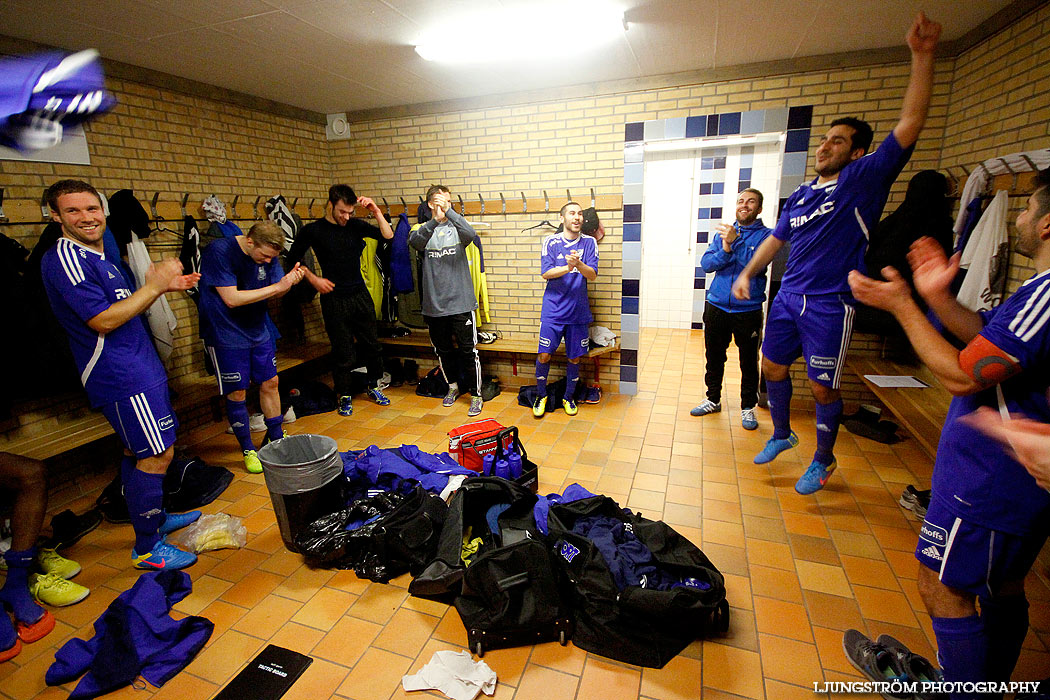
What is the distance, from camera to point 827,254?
239 centimetres

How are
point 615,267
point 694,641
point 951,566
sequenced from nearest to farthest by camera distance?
point 951,566, point 694,641, point 615,267

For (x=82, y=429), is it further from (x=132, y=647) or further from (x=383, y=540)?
(x=383, y=540)

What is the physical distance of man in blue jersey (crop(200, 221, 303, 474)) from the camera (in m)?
3.12

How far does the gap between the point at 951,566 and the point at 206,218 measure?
491 centimetres

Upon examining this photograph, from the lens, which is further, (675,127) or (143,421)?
(675,127)

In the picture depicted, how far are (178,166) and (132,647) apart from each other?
353cm

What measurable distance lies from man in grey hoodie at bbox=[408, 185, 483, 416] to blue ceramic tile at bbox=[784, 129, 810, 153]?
8.65 ft

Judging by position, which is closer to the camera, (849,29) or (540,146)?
(849,29)

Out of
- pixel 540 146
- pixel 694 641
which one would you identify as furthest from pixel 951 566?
pixel 540 146

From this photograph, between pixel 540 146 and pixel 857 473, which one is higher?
pixel 540 146

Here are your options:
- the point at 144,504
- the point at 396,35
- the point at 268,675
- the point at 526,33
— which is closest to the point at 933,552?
the point at 268,675

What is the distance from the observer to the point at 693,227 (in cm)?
676

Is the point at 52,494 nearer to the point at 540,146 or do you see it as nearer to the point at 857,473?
the point at 540,146

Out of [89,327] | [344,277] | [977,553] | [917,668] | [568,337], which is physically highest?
[89,327]
